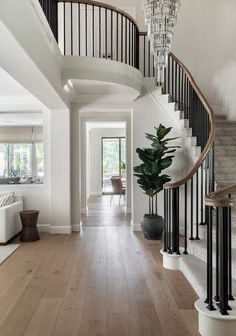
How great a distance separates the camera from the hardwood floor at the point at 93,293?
8.61 ft

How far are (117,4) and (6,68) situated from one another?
5.62 metres

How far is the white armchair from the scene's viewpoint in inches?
204

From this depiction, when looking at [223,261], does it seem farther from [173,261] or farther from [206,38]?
[206,38]

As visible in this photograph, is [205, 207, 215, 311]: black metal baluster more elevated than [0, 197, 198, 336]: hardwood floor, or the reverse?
[205, 207, 215, 311]: black metal baluster

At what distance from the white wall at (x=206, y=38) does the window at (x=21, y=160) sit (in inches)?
169

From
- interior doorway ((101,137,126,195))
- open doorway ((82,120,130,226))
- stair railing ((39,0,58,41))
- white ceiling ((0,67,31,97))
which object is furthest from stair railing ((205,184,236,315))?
interior doorway ((101,137,126,195))

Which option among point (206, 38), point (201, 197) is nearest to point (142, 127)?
point (201, 197)

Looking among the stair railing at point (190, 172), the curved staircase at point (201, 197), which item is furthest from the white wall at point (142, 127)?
the stair railing at point (190, 172)

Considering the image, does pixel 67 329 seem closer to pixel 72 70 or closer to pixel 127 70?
pixel 72 70

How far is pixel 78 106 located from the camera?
250 inches

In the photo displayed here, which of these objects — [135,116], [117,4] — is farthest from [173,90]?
[117,4]

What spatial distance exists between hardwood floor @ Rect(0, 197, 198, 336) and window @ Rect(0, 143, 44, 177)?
222 centimetres

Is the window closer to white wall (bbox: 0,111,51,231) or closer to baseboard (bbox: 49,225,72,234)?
white wall (bbox: 0,111,51,231)

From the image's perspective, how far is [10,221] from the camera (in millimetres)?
5434
